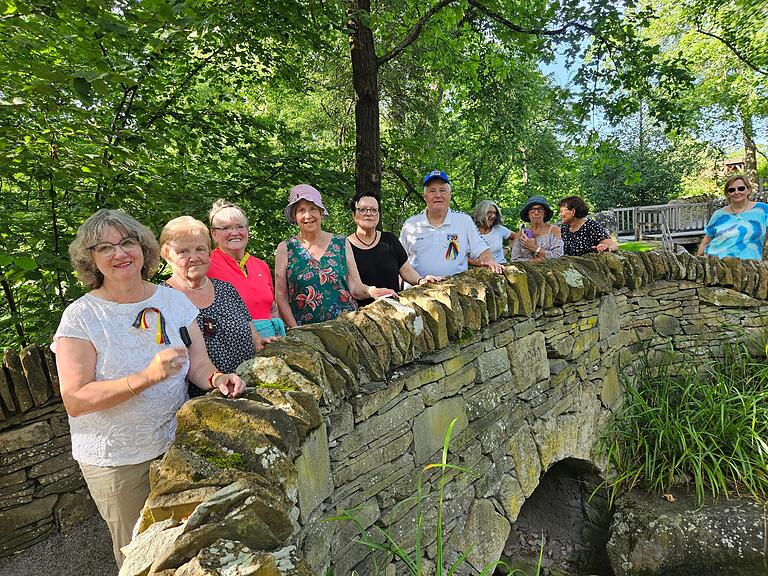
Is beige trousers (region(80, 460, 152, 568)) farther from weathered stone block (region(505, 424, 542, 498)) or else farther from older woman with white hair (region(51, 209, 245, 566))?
weathered stone block (region(505, 424, 542, 498))

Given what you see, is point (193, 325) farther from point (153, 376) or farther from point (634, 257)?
point (634, 257)

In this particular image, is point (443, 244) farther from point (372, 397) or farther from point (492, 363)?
point (372, 397)

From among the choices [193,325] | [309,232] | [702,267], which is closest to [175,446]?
[193,325]

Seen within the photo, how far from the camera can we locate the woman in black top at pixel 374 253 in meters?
2.87

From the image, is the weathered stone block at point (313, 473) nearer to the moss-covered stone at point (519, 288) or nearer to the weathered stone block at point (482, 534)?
the weathered stone block at point (482, 534)

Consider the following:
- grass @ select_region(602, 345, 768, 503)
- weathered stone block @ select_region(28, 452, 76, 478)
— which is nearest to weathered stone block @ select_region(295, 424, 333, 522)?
weathered stone block @ select_region(28, 452, 76, 478)

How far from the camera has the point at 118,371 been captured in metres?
1.56

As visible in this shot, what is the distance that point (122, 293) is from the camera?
5.47ft

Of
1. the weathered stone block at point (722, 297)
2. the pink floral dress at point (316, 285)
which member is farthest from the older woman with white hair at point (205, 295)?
the weathered stone block at point (722, 297)

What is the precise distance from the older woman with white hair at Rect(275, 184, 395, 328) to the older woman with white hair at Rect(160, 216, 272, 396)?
0.55 metres

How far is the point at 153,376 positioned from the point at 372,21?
369cm

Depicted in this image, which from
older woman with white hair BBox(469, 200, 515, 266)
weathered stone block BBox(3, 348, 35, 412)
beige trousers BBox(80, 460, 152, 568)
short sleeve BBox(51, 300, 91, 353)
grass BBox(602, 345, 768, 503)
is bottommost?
grass BBox(602, 345, 768, 503)

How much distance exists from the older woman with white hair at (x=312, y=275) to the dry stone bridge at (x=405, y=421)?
15.8 inches

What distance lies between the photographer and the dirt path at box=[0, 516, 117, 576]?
2674mm
